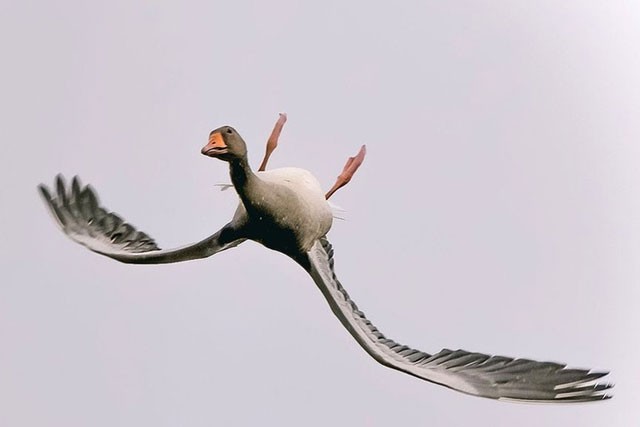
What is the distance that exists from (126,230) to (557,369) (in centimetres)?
324

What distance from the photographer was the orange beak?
895 centimetres

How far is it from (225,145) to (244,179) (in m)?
0.31

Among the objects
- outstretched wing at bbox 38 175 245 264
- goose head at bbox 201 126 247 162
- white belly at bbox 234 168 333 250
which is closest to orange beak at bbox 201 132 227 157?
goose head at bbox 201 126 247 162

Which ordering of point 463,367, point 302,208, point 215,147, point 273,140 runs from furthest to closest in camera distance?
point 273,140 < point 302,208 < point 463,367 < point 215,147

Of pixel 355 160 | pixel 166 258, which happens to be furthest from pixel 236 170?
pixel 355 160

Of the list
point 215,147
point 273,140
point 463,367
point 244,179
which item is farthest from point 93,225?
point 463,367

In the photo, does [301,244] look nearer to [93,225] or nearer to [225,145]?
[225,145]

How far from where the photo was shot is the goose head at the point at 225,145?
29.4 feet

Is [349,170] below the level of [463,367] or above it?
above

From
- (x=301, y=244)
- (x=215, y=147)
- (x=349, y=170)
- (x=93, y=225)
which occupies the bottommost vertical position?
(x=301, y=244)

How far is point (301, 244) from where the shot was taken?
988 cm

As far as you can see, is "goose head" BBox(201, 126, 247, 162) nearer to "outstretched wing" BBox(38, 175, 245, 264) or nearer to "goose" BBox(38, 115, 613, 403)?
"goose" BBox(38, 115, 613, 403)

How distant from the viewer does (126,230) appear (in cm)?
1070

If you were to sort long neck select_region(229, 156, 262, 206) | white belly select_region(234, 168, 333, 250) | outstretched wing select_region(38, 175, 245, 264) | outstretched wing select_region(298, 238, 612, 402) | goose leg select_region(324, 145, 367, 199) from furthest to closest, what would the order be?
goose leg select_region(324, 145, 367, 199) → outstretched wing select_region(38, 175, 245, 264) → white belly select_region(234, 168, 333, 250) → long neck select_region(229, 156, 262, 206) → outstretched wing select_region(298, 238, 612, 402)
